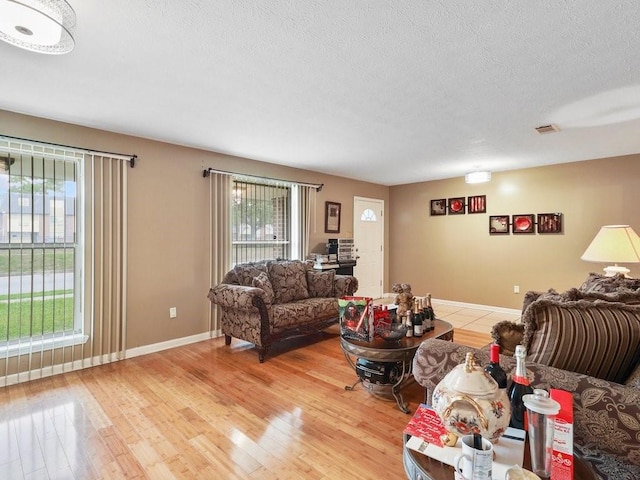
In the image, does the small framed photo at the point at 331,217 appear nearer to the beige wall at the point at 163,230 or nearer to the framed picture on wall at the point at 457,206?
the beige wall at the point at 163,230

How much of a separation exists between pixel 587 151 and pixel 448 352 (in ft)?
13.8

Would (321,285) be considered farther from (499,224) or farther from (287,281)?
(499,224)

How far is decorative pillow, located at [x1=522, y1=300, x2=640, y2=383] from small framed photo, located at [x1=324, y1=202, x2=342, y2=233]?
4.42m

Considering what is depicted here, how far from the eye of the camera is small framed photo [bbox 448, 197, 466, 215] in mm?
5922

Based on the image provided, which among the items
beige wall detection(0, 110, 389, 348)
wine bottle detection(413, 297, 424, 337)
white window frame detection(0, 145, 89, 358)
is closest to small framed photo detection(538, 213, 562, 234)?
wine bottle detection(413, 297, 424, 337)

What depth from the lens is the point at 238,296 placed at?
3406mm

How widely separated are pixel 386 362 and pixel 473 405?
1648 mm

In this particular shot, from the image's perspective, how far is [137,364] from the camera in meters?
3.29

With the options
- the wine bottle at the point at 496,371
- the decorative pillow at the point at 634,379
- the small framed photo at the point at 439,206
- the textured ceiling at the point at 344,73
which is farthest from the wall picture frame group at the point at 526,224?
the wine bottle at the point at 496,371

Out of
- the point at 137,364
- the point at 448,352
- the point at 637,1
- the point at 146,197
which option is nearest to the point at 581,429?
the point at 448,352

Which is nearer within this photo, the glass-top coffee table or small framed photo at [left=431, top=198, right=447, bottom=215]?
the glass-top coffee table

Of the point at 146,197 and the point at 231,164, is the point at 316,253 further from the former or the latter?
the point at 146,197

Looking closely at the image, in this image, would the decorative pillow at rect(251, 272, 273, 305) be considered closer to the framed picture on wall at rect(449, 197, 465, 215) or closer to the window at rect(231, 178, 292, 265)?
the window at rect(231, 178, 292, 265)

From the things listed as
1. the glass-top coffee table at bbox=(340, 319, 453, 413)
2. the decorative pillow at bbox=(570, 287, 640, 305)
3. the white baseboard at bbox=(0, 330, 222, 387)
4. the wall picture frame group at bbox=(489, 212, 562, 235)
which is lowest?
the white baseboard at bbox=(0, 330, 222, 387)
